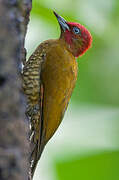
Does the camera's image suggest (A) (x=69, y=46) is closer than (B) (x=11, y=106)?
No

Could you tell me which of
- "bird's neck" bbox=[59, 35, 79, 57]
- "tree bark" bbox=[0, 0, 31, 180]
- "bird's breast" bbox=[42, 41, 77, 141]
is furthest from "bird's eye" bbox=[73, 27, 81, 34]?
"tree bark" bbox=[0, 0, 31, 180]

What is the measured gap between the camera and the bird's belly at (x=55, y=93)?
172 inches

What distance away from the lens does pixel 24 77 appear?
4375 millimetres

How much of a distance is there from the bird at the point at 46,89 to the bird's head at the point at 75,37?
0.33 metres

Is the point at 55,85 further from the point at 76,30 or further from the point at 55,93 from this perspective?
the point at 76,30

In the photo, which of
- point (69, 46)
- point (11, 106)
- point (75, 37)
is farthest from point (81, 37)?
point (11, 106)

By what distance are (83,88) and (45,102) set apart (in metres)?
1.31

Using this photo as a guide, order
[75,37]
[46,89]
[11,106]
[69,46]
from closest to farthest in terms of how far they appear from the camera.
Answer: [11,106] < [46,89] < [69,46] < [75,37]

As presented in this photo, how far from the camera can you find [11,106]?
2.56 meters

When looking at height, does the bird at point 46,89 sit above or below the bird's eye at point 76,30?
below

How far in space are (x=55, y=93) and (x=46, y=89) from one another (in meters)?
0.10

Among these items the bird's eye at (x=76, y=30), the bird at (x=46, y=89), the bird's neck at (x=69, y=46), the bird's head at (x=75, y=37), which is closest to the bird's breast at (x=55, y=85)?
the bird at (x=46, y=89)

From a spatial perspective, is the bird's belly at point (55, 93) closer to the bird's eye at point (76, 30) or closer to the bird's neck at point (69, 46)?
the bird's neck at point (69, 46)

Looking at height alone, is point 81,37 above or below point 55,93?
above
